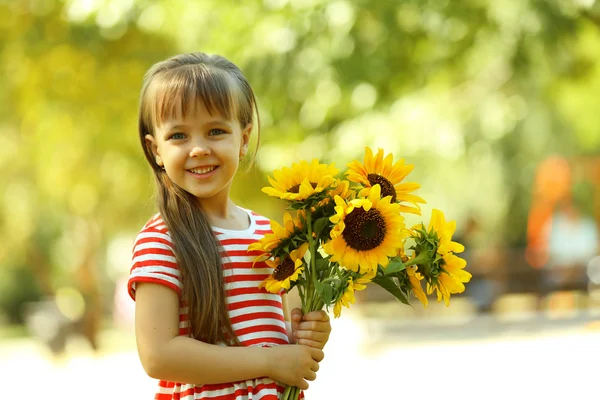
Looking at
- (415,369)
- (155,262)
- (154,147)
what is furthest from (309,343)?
(415,369)

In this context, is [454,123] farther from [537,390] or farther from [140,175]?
[140,175]

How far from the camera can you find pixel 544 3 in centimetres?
755

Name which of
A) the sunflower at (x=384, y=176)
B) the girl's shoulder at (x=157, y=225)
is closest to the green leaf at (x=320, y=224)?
the sunflower at (x=384, y=176)

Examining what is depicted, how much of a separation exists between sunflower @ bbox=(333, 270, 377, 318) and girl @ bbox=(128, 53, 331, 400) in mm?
103

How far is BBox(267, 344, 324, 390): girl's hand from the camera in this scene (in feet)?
6.92

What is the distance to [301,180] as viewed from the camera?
7.16 feet

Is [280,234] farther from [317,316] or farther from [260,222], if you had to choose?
[260,222]

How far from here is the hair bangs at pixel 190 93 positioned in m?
2.18

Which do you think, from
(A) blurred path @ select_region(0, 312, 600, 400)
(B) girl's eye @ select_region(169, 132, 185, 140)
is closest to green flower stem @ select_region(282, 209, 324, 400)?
(B) girl's eye @ select_region(169, 132, 185, 140)

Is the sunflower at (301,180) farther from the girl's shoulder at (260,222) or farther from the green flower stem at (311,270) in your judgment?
the girl's shoulder at (260,222)

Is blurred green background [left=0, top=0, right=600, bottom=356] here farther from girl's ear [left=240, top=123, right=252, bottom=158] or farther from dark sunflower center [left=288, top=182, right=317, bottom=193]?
dark sunflower center [left=288, top=182, right=317, bottom=193]

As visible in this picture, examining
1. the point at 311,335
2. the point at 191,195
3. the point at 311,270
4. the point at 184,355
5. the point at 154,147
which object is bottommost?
the point at 184,355

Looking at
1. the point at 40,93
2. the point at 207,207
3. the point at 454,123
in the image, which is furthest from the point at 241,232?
the point at 40,93

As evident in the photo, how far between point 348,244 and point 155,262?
1.37 feet
